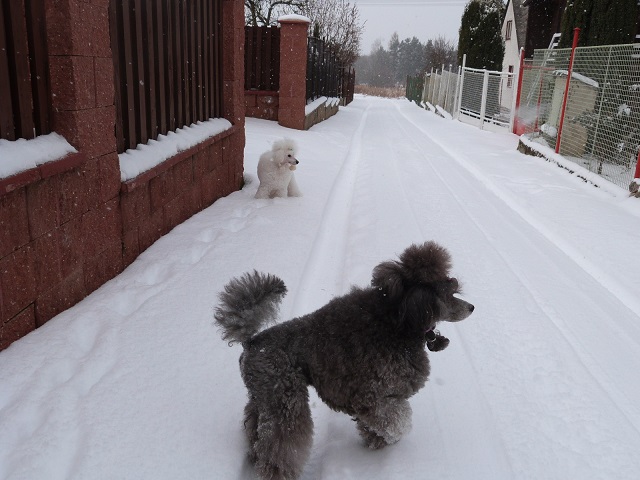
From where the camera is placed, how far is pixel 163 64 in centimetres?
573

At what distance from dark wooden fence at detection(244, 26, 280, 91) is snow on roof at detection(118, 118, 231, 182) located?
8163mm

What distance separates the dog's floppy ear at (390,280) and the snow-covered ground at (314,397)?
2.98ft

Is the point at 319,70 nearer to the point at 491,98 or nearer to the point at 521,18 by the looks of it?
the point at 491,98

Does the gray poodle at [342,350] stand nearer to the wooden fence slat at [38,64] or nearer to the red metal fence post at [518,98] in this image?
the wooden fence slat at [38,64]

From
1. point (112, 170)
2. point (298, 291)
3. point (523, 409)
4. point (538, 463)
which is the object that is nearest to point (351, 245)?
point (298, 291)

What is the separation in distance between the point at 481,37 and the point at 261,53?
22.7 m

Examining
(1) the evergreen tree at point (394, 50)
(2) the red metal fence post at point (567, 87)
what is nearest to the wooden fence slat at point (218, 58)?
(2) the red metal fence post at point (567, 87)

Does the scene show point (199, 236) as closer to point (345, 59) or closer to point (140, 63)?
point (140, 63)

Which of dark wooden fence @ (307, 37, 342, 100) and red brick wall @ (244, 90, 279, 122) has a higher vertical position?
dark wooden fence @ (307, 37, 342, 100)

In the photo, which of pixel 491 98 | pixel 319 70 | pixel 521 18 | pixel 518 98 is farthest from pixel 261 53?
pixel 521 18

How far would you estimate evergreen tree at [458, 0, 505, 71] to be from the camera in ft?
106

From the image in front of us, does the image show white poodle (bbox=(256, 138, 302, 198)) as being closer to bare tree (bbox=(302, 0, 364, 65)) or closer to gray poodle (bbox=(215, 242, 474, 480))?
gray poodle (bbox=(215, 242, 474, 480))

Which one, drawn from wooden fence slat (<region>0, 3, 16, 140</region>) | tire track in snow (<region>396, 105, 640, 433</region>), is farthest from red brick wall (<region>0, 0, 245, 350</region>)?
tire track in snow (<region>396, 105, 640, 433</region>)

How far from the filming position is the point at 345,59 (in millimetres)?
32812
